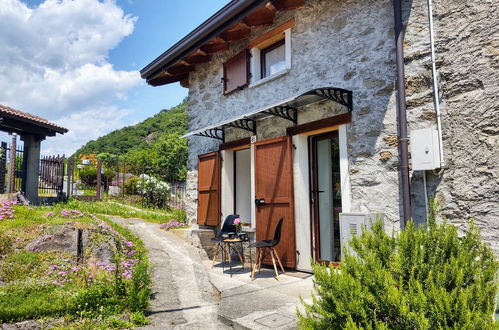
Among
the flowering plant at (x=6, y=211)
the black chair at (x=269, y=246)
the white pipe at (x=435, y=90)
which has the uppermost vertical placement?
the white pipe at (x=435, y=90)

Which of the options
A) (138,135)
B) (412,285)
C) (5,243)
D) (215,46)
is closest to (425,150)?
(412,285)

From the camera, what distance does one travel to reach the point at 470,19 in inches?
155

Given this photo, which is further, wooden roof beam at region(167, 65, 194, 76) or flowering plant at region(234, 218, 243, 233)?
wooden roof beam at region(167, 65, 194, 76)

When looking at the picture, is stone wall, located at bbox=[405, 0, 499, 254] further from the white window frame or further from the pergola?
the pergola

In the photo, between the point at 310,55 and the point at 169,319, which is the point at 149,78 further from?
the point at 169,319

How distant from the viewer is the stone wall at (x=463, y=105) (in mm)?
3676

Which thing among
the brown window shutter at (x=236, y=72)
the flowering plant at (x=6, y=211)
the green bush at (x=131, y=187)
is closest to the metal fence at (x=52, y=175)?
the green bush at (x=131, y=187)

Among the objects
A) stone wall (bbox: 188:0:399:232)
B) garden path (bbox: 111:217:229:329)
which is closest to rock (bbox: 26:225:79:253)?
garden path (bbox: 111:217:229:329)

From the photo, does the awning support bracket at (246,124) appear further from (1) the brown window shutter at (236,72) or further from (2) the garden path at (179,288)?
(2) the garden path at (179,288)

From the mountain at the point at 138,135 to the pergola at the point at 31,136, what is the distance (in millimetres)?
23431

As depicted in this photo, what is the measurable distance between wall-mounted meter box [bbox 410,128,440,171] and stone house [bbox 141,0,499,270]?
12 mm

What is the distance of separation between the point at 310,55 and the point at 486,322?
465 cm

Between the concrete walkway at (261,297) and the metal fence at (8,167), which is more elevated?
the metal fence at (8,167)

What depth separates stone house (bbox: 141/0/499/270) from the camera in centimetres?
385
